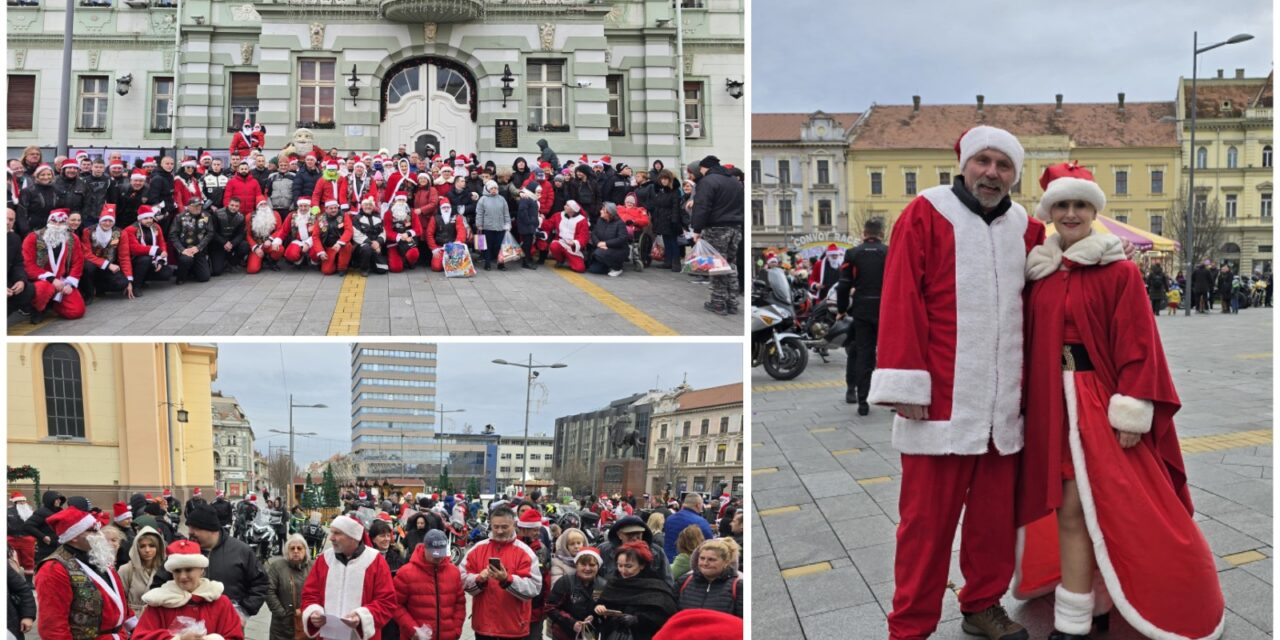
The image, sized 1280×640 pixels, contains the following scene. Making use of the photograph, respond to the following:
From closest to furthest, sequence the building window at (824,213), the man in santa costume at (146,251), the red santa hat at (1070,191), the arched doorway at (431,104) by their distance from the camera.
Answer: the red santa hat at (1070,191)
the man in santa costume at (146,251)
the arched doorway at (431,104)
the building window at (824,213)

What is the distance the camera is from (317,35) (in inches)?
737

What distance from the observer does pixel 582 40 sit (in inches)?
736

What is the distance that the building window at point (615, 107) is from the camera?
19328 mm

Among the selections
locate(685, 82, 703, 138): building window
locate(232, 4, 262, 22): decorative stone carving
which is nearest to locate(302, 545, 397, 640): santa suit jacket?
locate(685, 82, 703, 138): building window

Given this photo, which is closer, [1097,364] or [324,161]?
[1097,364]

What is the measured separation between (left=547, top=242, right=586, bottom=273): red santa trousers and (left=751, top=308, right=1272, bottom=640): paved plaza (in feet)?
8.07

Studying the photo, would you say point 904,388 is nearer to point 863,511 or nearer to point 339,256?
point 863,511

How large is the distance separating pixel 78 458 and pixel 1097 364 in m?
6.50

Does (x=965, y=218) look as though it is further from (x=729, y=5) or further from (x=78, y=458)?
(x=729, y=5)

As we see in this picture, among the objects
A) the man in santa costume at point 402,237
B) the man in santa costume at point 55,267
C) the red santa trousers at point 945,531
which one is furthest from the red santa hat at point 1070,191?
the man in santa costume at point 402,237

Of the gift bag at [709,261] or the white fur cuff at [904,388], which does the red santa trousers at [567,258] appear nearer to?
the gift bag at [709,261]

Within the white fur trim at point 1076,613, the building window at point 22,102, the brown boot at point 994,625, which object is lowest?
Answer: the brown boot at point 994,625

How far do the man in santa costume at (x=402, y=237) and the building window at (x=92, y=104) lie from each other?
10.8 m

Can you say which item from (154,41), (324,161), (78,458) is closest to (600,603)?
(78,458)
